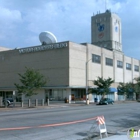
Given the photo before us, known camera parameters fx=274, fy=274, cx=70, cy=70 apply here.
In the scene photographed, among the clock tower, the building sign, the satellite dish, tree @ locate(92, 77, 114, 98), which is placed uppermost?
the clock tower

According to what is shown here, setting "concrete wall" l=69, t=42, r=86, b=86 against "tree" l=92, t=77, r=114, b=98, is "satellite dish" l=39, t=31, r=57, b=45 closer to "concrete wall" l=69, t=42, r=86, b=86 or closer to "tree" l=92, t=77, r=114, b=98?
"concrete wall" l=69, t=42, r=86, b=86

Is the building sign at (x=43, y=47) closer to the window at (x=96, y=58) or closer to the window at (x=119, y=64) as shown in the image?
the window at (x=96, y=58)

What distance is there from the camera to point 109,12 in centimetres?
9862

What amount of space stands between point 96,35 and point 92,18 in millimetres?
6782

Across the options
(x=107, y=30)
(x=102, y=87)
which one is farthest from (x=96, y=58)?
(x=107, y=30)

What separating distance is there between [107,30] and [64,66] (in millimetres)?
43427

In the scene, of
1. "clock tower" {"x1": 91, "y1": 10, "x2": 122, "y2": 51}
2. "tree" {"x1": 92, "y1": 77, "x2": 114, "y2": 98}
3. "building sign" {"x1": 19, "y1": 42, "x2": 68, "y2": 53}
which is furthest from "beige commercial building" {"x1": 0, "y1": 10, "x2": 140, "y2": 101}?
"clock tower" {"x1": 91, "y1": 10, "x2": 122, "y2": 51}

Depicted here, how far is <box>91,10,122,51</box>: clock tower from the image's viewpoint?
95.0m

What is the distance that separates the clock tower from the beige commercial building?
16462 millimetres

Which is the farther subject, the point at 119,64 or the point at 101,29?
the point at 101,29

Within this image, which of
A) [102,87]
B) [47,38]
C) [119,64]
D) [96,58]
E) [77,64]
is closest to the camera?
[102,87]

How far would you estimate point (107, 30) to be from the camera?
95.4m

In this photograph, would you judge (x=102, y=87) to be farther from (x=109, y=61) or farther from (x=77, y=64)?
(x=109, y=61)

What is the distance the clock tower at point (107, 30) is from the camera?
95.0 meters
